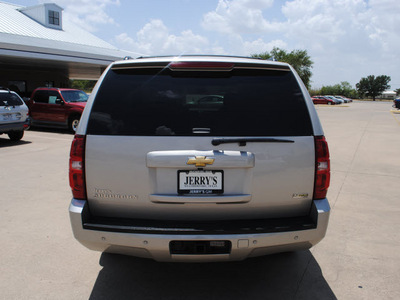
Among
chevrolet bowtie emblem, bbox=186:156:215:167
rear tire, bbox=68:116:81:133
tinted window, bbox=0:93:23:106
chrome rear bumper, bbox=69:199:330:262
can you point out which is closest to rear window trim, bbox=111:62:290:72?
chevrolet bowtie emblem, bbox=186:156:215:167

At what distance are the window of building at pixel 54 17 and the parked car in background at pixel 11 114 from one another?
1752cm

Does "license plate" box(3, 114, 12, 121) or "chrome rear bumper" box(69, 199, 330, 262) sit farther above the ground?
"license plate" box(3, 114, 12, 121)

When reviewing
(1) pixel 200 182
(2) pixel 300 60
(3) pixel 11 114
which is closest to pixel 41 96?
(3) pixel 11 114

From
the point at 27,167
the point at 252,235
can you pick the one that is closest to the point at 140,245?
the point at 252,235

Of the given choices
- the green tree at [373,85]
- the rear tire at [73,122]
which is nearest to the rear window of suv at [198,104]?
the rear tire at [73,122]

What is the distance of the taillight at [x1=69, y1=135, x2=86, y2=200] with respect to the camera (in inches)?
107

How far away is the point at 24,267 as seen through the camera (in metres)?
3.44

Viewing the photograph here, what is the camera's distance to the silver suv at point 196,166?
2613 millimetres

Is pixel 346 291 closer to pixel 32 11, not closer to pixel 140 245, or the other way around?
pixel 140 245

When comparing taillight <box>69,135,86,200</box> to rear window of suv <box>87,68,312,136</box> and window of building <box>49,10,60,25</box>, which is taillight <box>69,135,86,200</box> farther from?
window of building <box>49,10,60,25</box>

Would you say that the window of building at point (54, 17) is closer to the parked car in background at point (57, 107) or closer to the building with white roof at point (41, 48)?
the building with white roof at point (41, 48)

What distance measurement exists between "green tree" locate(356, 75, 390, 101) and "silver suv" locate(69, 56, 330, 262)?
146 m

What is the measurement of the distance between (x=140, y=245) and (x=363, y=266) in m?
2.31

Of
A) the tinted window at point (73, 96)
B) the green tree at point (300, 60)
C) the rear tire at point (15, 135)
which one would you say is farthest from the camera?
the green tree at point (300, 60)
